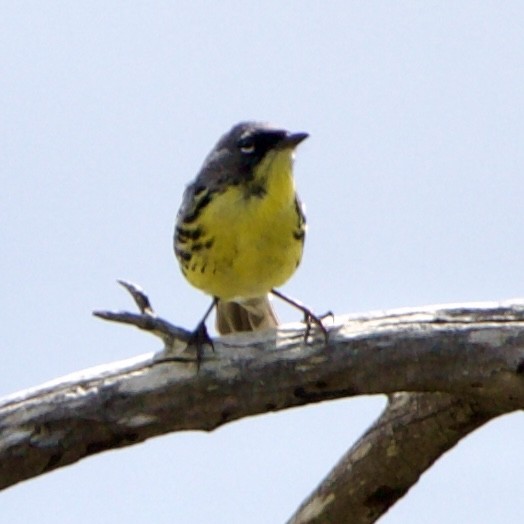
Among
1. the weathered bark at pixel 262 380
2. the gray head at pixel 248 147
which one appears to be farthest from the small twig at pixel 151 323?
the gray head at pixel 248 147

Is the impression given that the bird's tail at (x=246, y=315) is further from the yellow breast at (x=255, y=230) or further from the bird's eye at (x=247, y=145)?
the bird's eye at (x=247, y=145)

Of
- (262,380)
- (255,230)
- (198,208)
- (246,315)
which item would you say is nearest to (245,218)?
(255,230)

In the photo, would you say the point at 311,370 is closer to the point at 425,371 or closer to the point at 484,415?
the point at 425,371

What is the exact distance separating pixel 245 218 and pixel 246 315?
113 cm

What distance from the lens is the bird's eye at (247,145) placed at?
6.27 meters

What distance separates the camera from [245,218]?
607 centimetres

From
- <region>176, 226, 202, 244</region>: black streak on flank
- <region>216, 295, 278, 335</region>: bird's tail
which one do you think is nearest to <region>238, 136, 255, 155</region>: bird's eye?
<region>176, 226, 202, 244</region>: black streak on flank

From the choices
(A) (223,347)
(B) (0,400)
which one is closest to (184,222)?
(A) (223,347)

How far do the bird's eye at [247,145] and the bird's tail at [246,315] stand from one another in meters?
0.95

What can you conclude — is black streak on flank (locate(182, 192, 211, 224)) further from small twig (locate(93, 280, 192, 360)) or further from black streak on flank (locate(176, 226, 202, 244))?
small twig (locate(93, 280, 192, 360))

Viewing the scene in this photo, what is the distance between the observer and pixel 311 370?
5.40 meters

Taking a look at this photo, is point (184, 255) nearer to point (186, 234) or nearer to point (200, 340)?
point (186, 234)

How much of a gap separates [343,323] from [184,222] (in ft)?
3.93

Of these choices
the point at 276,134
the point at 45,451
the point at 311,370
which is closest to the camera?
the point at 45,451
